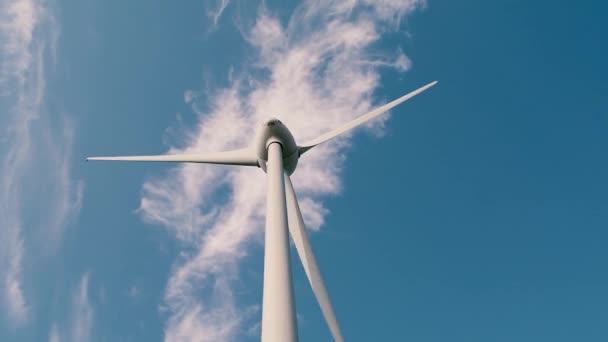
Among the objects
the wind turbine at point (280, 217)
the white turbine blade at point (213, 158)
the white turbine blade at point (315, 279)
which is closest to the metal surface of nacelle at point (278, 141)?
the wind turbine at point (280, 217)

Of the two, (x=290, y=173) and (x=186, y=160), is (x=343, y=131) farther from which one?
(x=186, y=160)

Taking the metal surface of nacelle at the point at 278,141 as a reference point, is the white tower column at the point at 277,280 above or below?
below

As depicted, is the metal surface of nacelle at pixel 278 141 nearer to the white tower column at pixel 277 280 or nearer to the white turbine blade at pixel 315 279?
the white turbine blade at pixel 315 279

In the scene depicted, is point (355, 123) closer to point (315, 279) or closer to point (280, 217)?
point (315, 279)

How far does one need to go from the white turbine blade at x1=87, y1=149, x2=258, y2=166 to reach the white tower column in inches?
257

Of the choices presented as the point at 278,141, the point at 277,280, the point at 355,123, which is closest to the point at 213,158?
the point at 278,141

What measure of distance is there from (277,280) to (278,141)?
387 inches

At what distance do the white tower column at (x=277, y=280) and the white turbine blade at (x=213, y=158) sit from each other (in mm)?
6519

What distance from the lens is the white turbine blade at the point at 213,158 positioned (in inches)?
890

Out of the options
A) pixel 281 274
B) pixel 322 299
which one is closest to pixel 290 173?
pixel 322 299

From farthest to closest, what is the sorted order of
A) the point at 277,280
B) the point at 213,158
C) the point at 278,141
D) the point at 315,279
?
1. the point at 213,158
2. the point at 278,141
3. the point at 315,279
4. the point at 277,280

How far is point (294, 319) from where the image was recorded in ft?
37.7

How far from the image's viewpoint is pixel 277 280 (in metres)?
12.3

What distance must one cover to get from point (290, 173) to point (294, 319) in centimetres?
1129
